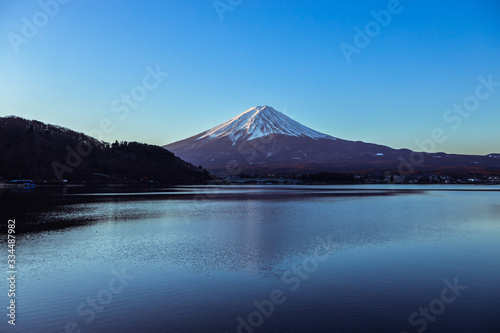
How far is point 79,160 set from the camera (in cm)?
9531

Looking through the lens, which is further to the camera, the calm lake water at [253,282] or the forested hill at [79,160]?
the forested hill at [79,160]

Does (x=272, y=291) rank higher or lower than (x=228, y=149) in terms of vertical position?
lower

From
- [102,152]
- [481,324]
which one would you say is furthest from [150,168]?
[481,324]

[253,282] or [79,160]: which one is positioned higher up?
[79,160]

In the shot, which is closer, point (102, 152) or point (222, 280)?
point (222, 280)

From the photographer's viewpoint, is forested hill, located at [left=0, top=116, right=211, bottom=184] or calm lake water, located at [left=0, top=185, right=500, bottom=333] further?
forested hill, located at [left=0, top=116, right=211, bottom=184]

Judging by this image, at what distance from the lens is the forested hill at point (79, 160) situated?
263ft

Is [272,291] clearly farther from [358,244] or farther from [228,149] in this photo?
[228,149]

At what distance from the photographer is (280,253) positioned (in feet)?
36.6

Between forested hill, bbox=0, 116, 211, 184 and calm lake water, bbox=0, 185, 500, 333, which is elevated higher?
forested hill, bbox=0, 116, 211, 184

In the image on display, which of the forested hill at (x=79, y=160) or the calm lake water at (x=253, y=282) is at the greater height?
the forested hill at (x=79, y=160)

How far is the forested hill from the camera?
80312 mm

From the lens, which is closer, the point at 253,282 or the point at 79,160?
the point at 253,282

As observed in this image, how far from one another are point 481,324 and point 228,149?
150 m
